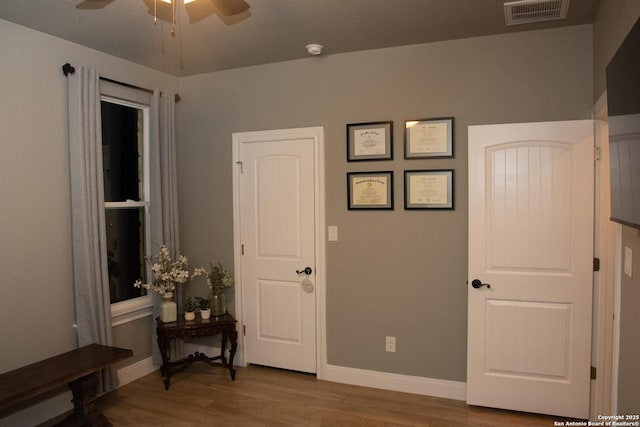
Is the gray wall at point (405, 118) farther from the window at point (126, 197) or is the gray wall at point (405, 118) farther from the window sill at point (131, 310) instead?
the window sill at point (131, 310)

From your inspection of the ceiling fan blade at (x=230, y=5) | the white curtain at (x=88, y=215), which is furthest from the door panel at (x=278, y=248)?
the ceiling fan blade at (x=230, y=5)

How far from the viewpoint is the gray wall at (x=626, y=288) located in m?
1.87

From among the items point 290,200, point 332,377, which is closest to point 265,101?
point 290,200

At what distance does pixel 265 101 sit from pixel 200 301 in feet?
6.25

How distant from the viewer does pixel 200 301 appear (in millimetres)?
3688

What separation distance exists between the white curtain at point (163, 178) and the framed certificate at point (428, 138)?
2124 millimetres

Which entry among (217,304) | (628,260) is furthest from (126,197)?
(628,260)

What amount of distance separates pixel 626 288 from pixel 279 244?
250 cm

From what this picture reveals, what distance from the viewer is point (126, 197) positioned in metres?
3.58

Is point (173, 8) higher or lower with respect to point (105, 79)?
higher

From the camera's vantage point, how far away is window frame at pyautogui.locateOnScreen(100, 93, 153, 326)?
3396mm

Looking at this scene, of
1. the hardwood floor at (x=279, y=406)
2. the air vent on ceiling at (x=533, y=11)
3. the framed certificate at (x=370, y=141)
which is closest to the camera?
the air vent on ceiling at (x=533, y=11)

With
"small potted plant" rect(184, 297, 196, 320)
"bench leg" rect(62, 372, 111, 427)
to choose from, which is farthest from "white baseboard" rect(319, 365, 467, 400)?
"bench leg" rect(62, 372, 111, 427)

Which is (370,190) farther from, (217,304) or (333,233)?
(217,304)
